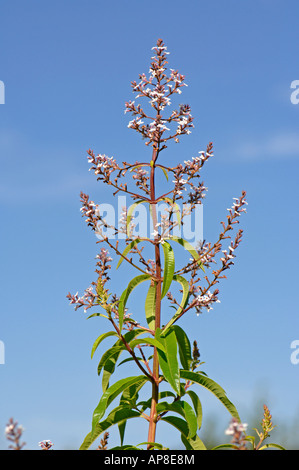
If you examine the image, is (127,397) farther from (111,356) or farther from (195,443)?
(195,443)

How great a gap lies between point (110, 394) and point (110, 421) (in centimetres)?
29

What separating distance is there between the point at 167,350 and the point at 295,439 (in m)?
18.2

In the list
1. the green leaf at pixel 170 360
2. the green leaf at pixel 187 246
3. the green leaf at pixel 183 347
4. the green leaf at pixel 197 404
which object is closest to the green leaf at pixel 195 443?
the green leaf at pixel 197 404

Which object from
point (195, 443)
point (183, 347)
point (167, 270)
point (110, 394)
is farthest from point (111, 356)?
point (195, 443)

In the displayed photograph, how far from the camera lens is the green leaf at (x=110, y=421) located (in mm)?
4406

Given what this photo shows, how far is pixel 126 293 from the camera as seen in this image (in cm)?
464

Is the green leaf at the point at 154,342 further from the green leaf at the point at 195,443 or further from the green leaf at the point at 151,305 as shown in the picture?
the green leaf at the point at 195,443

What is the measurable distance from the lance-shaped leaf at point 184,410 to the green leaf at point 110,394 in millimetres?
293

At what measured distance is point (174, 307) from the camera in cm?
487

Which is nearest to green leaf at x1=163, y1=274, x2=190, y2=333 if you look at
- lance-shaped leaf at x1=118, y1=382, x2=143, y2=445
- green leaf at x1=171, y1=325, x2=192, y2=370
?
green leaf at x1=171, y1=325, x2=192, y2=370

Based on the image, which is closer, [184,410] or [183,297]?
[184,410]
